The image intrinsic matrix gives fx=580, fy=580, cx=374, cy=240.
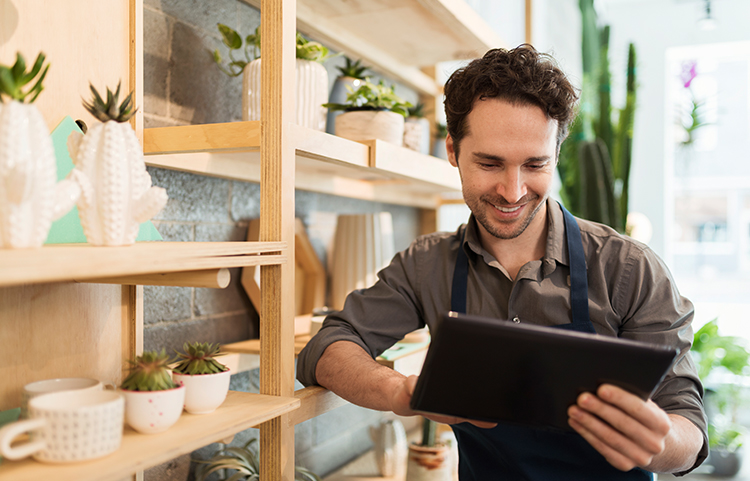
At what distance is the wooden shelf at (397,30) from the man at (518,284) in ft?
1.15

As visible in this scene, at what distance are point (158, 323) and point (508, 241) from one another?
735mm

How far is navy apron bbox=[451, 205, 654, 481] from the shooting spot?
1064 millimetres

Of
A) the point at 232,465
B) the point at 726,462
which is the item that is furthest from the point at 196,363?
the point at 726,462

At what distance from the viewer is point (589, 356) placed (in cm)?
69

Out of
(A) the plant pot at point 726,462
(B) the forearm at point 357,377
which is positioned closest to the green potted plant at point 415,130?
(B) the forearm at point 357,377

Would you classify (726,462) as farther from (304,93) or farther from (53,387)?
(53,387)

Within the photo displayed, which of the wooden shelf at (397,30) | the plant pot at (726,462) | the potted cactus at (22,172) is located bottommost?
the plant pot at (726,462)

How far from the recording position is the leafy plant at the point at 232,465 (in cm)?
116

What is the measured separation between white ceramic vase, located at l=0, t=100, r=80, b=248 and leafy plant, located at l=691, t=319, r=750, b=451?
114 inches

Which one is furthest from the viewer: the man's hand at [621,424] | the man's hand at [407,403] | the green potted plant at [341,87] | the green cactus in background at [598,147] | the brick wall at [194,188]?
the green cactus in background at [598,147]

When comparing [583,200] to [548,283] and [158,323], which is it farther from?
[158,323]

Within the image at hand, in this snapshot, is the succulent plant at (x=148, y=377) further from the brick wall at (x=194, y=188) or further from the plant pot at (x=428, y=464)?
the plant pot at (x=428, y=464)

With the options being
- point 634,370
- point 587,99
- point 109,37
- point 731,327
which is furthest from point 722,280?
point 109,37

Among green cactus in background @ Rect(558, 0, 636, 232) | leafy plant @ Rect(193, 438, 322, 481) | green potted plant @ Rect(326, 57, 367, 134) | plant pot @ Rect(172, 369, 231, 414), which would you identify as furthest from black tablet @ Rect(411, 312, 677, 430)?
green cactus in background @ Rect(558, 0, 636, 232)
